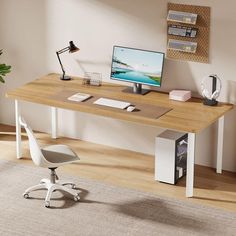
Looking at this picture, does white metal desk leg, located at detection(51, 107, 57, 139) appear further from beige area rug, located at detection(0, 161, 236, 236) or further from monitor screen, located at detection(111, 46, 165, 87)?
beige area rug, located at detection(0, 161, 236, 236)

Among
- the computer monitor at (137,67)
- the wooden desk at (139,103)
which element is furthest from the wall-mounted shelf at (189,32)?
the wooden desk at (139,103)

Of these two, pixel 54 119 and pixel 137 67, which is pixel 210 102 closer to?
pixel 137 67

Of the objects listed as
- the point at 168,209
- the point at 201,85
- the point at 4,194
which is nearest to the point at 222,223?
the point at 168,209

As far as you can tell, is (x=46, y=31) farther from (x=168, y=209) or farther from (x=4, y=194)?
(x=168, y=209)

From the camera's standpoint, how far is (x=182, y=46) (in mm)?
6777

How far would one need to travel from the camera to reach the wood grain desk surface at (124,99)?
247 inches

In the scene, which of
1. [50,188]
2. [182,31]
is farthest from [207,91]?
[50,188]

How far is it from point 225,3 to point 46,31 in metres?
2.01

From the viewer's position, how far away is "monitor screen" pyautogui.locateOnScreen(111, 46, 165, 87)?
686 cm

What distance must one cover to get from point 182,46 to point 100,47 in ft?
3.00

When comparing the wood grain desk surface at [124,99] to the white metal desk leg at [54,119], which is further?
the white metal desk leg at [54,119]

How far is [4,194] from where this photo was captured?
20.9 ft

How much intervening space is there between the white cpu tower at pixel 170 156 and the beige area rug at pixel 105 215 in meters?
0.33

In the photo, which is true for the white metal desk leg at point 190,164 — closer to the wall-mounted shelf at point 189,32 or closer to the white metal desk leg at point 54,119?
the wall-mounted shelf at point 189,32
